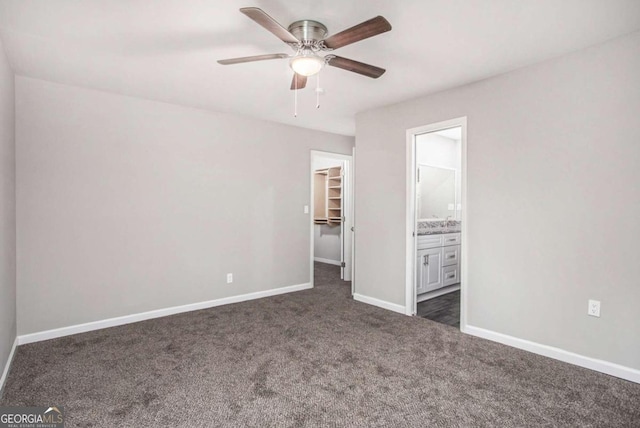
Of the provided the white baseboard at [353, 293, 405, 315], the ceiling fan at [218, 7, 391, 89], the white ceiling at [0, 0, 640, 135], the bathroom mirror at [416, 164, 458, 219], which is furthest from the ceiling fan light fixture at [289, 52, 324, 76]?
the bathroom mirror at [416, 164, 458, 219]

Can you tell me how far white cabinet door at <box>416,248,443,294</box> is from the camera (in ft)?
14.5

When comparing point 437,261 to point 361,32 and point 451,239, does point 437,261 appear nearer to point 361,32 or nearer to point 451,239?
point 451,239

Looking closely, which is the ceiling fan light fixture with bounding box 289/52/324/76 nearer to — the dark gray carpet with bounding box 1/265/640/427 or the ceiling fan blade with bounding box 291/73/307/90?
the ceiling fan blade with bounding box 291/73/307/90

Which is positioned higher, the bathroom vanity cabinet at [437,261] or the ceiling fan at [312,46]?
the ceiling fan at [312,46]

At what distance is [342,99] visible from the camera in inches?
149

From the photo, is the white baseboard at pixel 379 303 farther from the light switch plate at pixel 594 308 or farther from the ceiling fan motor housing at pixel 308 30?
the ceiling fan motor housing at pixel 308 30

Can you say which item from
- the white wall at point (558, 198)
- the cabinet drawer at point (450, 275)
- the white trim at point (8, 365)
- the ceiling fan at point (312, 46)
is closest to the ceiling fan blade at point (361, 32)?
the ceiling fan at point (312, 46)

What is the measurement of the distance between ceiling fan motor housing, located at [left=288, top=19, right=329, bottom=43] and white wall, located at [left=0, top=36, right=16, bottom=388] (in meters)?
2.13

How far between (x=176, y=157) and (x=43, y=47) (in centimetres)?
155

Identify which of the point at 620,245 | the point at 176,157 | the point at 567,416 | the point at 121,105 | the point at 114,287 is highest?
the point at 121,105

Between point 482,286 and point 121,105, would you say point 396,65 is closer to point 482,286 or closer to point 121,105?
point 482,286

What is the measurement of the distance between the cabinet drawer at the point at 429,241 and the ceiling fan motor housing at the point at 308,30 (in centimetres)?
281

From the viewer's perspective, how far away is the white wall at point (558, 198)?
241 centimetres

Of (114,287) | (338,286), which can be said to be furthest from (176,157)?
(338,286)
